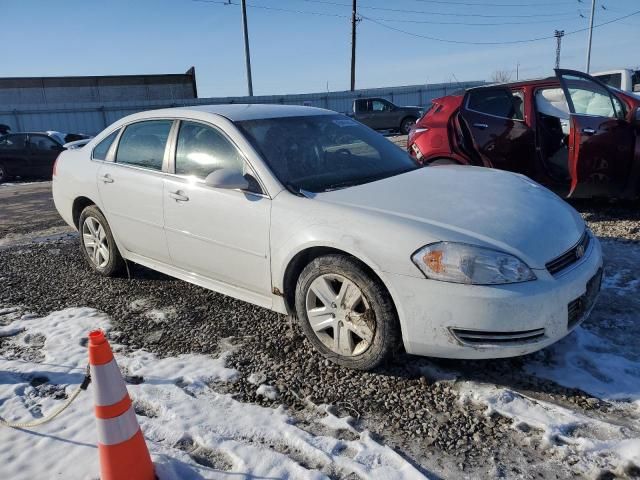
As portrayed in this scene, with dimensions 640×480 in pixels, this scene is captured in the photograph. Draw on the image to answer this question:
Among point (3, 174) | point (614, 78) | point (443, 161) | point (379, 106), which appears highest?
point (614, 78)

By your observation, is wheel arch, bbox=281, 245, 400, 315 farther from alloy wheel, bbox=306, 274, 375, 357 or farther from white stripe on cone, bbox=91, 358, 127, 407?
white stripe on cone, bbox=91, 358, 127, 407

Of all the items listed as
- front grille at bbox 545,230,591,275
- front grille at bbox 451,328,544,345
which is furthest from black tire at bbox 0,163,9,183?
front grille at bbox 545,230,591,275

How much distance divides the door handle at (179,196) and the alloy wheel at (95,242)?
1.31 m

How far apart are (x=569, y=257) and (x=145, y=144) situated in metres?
3.33

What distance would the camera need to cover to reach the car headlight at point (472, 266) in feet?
8.68

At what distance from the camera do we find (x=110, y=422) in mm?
2121

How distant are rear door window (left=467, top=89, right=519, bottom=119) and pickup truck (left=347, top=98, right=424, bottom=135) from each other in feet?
55.8

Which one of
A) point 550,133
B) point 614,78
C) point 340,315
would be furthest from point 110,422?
point 614,78

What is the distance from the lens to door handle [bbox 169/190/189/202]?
3.78 metres

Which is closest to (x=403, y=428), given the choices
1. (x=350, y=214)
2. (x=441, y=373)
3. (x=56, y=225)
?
(x=441, y=373)

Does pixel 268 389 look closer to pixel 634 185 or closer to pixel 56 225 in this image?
pixel 634 185

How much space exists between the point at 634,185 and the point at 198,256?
4.72m

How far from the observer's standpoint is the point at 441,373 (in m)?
3.04

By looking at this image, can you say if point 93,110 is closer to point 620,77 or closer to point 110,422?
point 620,77
